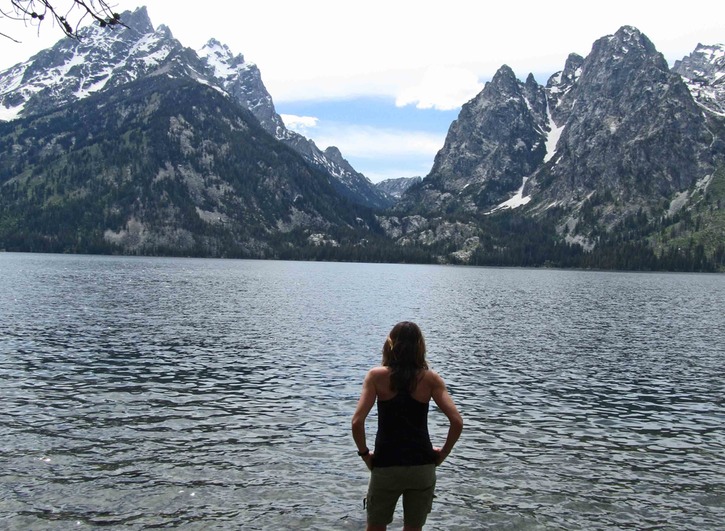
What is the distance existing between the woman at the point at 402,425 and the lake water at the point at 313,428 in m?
7.20

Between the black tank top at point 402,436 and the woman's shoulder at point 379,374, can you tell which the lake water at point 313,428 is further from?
the woman's shoulder at point 379,374

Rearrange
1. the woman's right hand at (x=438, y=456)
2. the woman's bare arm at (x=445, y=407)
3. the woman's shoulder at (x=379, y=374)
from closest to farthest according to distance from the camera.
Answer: the woman's shoulder at (x=379, y=374) < the woman's bare arm at (x=445, y=407) < the woman's right hand at (x=438, y=456)

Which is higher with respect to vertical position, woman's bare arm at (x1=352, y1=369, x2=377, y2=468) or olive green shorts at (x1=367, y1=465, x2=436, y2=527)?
woman's bare arm at (x1=352, y1=369, x2=377, y2=468)

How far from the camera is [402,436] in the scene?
37.5ft

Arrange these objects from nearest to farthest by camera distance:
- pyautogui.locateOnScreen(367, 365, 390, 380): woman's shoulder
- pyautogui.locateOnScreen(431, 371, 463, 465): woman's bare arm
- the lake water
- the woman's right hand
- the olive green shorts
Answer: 1. pyautogui.locateOnScreen(367, 365, 390, 380): woman's shoulder
2. pyautogui.locateOnScreen(431, 371, 463, 465): woman's bare arm
3. the olive green shorts
4. the woman's right hand
5. the lake water

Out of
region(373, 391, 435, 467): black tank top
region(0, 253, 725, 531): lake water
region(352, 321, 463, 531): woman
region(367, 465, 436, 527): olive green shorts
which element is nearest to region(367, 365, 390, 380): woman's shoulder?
region(352, 321, 463, 531): woman

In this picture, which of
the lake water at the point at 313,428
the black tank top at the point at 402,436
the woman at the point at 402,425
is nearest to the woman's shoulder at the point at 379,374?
the woman at the point at 402,425

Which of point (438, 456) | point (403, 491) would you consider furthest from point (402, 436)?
point (403, 491)

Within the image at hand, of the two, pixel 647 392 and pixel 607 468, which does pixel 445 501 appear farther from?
pixel 647 392

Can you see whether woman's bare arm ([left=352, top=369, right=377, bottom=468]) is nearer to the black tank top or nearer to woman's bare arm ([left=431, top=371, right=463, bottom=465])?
the black tank top

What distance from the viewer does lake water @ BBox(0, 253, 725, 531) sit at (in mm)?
19156

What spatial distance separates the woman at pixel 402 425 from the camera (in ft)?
36.9

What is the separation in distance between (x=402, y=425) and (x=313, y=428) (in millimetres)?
17594

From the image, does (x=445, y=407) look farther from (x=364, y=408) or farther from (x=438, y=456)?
(x=364, y=408)
